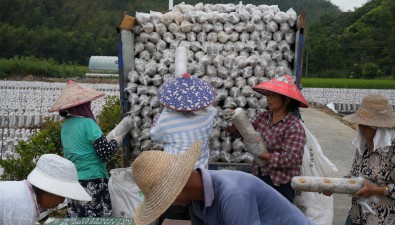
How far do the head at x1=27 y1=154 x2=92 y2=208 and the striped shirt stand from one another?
1.20 meters

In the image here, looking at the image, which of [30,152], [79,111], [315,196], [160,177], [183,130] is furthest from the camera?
[30,152]

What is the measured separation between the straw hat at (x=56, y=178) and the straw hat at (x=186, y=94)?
1.34 m

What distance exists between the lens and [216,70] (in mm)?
5309

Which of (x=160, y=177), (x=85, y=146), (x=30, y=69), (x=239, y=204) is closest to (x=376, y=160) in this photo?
(x=239, y=204)

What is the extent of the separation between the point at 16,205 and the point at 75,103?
1.56 m

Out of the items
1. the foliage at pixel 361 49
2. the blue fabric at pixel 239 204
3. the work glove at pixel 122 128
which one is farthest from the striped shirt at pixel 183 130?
the foliage at pixel 361 49

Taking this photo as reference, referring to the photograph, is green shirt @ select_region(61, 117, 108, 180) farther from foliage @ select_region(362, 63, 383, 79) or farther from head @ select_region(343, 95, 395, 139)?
foliage @ select_region(362, 63, 383, 79)

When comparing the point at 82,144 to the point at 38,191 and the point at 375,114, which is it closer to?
the point at 38,191

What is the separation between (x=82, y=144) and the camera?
4191mm

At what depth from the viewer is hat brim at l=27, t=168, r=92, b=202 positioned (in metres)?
2.82

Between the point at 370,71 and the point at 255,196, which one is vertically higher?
the point at 255,196

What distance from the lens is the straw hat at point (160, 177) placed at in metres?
2.13

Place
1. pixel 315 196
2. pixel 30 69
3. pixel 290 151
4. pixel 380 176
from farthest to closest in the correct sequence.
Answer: pixel 30 69 < pixel 315 196 < pixel 290 151 < pixel 380 176

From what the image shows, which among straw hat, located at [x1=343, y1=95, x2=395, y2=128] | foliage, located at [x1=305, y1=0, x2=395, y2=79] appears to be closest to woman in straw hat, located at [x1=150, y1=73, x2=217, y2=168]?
straw hat, located at [x1=343, y1=95, x2=395, y2=128]
